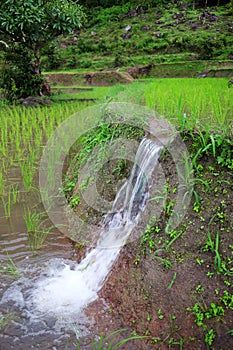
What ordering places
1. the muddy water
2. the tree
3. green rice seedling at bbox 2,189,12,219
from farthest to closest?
1. the tree
2. green rice seedling at bbox 2,189,12,219
3. the muddy water

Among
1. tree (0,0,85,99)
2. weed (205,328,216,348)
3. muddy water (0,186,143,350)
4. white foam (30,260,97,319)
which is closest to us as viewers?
weed (205,328,216,348)

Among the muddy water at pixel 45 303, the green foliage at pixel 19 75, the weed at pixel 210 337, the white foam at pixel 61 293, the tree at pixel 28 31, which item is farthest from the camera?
the green foliage at pixel 19 75

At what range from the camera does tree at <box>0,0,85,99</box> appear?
680 cm

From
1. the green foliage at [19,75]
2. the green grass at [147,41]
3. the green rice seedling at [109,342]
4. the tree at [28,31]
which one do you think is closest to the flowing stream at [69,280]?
the green rice seedling at [109,342]

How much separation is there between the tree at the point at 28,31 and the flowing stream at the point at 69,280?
5694 millimetres

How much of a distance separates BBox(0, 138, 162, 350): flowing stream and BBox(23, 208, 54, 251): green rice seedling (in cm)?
17

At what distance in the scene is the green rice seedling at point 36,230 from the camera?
7.95ft

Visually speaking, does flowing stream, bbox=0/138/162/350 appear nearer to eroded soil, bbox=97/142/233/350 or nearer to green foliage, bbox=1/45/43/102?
eroded soil, bbox=97/142/233/350

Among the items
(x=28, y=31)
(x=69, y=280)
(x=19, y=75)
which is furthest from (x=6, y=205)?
(x=19, y=75)

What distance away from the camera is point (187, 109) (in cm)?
317

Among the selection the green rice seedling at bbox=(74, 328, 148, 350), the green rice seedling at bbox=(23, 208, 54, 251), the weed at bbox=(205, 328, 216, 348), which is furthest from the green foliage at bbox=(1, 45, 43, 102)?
the weed at bbox=(205, 328, 216, 348)

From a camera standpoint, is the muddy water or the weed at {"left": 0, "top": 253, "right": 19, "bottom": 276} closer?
the muddy water

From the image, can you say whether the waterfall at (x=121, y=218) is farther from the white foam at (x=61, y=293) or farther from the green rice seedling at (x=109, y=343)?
the green rice seedling at (x=109, y=343)

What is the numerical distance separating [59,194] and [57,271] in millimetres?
1128
